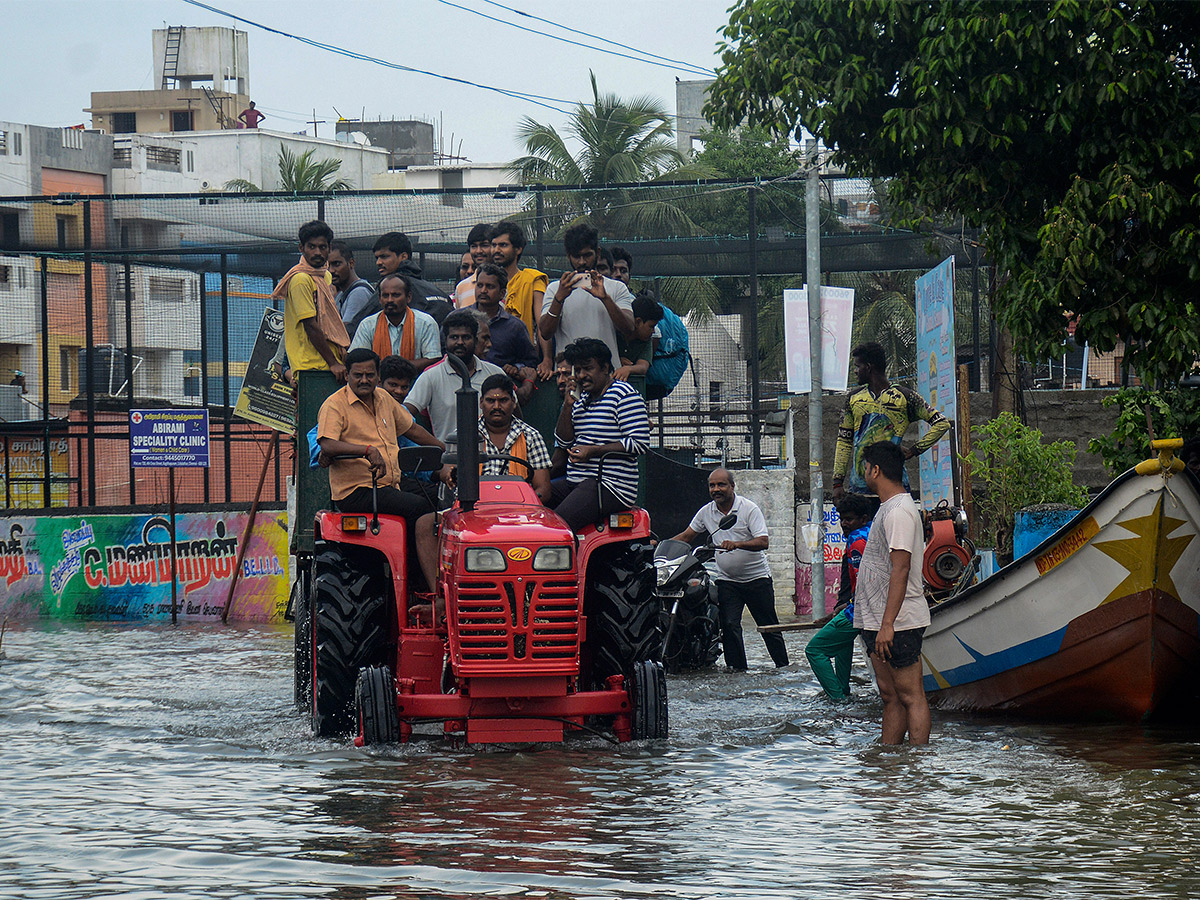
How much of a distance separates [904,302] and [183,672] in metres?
24.2

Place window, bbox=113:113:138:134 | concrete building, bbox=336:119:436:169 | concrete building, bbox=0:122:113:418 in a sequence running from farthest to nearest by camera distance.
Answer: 1. concrete building, bbox=336:119:436:169
2. window, bbox=113:113:138:134
3. concrete building, bbox=0:122:113:418

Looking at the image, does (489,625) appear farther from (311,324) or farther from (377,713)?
(311,324)

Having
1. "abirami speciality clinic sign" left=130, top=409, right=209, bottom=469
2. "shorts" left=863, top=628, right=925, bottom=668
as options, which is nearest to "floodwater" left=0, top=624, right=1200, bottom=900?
"shorts" left=863, top=628, right=925, bottom=668

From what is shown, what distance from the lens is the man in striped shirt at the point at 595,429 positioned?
933cm

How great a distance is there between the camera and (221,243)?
18.9 meters

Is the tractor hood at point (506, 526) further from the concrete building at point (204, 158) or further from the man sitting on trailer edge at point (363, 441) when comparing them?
the concrete building at point (204, 158)

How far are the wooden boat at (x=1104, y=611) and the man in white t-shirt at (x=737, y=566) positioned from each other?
368 centimetres

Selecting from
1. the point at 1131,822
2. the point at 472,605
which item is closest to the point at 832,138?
the point at 472,605

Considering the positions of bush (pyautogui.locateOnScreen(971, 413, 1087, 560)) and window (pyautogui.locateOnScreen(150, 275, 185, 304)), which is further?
window (pyautogui.locateOnScreen(150, 275, 185, 304))

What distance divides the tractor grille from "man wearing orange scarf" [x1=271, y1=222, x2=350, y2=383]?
3.37 metres

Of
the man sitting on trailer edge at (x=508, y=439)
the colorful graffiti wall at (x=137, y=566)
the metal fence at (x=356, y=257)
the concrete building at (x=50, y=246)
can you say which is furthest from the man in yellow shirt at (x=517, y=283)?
the colorful graffiti wall at (x=137, y=566)

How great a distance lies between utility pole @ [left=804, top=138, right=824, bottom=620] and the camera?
695 inches

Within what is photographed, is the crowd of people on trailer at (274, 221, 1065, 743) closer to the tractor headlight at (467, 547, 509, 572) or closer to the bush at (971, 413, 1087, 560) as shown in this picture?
the tractor headlight at (467, 547, 509, 572)

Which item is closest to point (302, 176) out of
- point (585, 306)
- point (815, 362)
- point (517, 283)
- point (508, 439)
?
point (815, 362)
